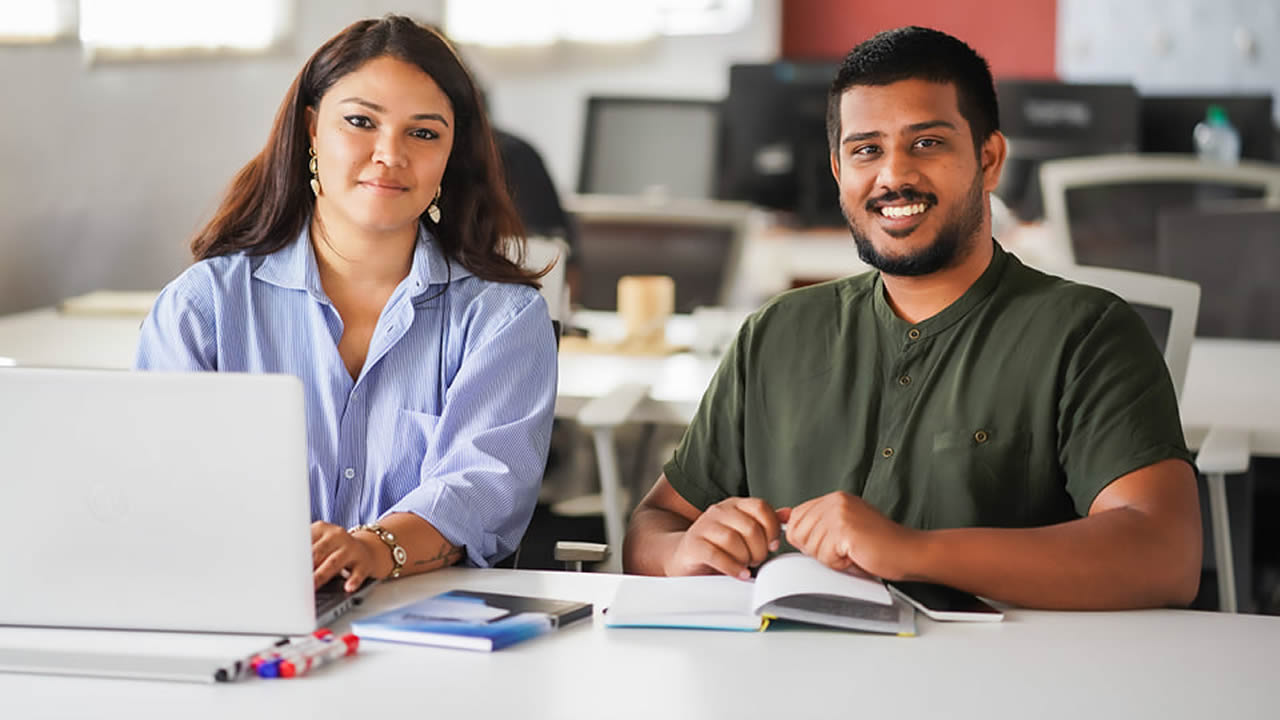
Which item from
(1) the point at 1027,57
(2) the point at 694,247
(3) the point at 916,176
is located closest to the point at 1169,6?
(1) the point at 1027,57

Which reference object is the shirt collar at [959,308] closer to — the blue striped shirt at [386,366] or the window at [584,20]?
the blue striped shirt at [386,366]

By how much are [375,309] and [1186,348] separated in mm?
1281

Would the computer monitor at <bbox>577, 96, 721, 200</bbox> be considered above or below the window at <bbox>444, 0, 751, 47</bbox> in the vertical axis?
below

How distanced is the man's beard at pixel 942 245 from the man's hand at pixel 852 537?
369 mm

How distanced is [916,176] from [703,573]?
54cm

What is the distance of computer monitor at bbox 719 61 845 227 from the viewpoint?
15.7ft

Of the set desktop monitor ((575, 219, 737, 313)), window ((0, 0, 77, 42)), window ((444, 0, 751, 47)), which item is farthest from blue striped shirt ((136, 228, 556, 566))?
window ((444, 0, 751, 47))

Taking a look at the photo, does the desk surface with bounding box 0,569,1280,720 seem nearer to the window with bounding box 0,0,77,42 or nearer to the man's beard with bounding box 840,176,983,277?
the man's beard with bounding box 840,176,983,277

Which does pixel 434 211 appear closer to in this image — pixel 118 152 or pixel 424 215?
pixel 424 215

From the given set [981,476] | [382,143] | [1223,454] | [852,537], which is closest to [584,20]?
[1223,454]

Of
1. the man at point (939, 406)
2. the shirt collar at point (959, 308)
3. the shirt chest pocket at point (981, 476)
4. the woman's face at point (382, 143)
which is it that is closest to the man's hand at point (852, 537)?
the man at point (939, 406)

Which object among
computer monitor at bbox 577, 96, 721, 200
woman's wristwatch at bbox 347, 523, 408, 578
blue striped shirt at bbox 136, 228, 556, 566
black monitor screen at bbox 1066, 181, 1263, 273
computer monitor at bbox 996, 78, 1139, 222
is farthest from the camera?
computer monitor at bbox 577, 96, 721, 200

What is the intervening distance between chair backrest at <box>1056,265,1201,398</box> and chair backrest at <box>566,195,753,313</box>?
178 cm

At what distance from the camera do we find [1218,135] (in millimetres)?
4863
